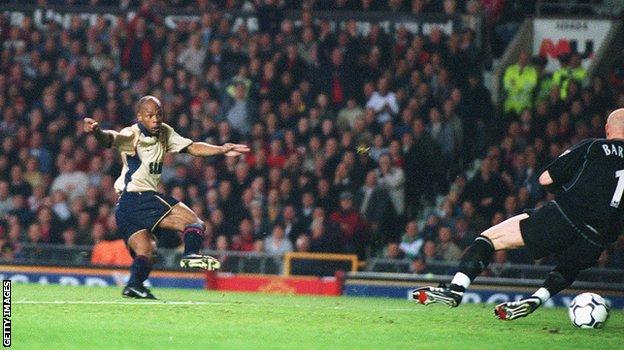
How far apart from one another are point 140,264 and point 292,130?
6861mm

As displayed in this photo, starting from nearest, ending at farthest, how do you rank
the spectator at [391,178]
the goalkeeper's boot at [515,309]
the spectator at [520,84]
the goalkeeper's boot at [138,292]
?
the goalkeeper's boot at [515,309] → the goalkeeper's boot at [138,292] → the spectator at [391,178] → the spectator at [520,84]

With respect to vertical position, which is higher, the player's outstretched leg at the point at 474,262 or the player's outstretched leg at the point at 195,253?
the player's outstretched leg at the point at 474,262

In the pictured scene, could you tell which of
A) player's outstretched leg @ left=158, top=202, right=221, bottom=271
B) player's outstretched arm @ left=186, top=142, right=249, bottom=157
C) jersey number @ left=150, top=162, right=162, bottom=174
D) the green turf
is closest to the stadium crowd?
the green turf

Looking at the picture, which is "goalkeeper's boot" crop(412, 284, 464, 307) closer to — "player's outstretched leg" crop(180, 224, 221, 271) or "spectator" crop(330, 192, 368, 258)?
"player's outstretched leg" crop(180, 224, 221, 271)

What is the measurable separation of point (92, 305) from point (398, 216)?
7036 millimetres

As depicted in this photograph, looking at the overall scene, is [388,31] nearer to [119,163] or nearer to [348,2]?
[348,2]

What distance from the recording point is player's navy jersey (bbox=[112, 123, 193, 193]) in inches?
491

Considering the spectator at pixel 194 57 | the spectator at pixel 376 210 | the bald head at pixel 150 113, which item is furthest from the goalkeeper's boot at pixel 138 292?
the spectator at pixel 194 57

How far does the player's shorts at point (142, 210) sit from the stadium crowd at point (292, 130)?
5.08 metres

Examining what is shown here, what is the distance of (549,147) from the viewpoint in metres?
18.2

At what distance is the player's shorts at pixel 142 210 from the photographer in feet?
41.1

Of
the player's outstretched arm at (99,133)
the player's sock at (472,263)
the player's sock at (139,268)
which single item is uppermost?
the player's outstretched arm at (99,133)

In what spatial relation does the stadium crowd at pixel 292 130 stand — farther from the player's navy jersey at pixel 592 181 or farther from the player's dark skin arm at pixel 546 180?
the player's dark skin arm at pixel 546 180

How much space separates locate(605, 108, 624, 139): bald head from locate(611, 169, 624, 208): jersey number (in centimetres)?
31
